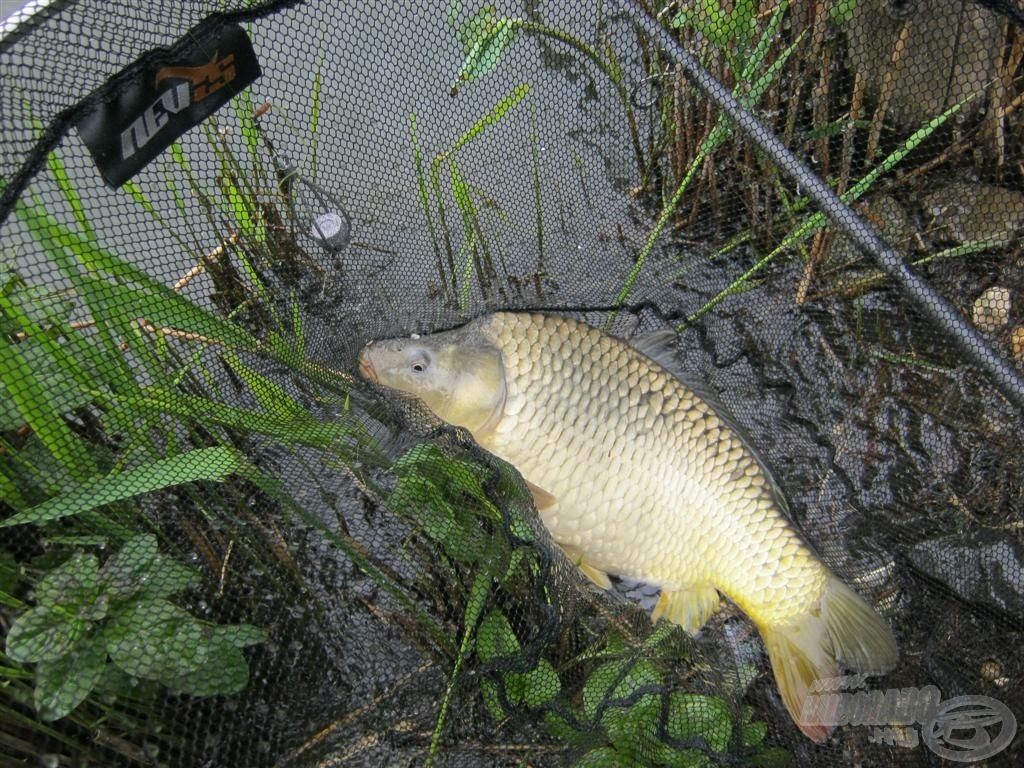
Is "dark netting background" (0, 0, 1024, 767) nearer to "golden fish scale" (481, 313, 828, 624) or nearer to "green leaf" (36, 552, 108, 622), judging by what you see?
"green leaf" (36, 552, 108, 622)

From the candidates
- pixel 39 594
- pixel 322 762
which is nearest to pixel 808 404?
pixel 322 762

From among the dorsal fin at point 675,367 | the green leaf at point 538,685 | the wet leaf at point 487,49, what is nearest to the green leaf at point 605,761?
the green leaf at point 538,685

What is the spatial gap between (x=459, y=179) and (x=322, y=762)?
118cm

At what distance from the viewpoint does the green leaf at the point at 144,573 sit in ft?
3.89

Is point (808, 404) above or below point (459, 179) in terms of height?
below

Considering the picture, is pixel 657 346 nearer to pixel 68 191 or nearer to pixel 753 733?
pixel 753 733

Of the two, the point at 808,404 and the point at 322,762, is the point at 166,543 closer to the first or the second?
the point at 322,762

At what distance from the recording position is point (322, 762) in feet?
4.29

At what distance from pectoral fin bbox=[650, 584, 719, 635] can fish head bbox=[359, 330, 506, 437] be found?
53 cm

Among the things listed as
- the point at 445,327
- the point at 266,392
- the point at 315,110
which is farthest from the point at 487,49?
the point at 266,392

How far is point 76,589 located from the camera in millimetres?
1158

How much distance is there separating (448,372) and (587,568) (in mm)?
523

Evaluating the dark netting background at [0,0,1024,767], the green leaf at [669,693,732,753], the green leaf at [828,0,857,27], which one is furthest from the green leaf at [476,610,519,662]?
the green leaf at [828,0,857,27]

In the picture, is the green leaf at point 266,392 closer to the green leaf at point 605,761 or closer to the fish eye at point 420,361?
the fish eye at point 420,361
